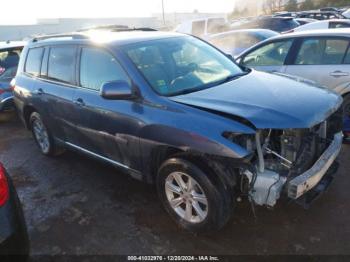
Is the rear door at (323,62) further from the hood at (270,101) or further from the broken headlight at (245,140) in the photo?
the broken headlight at (245,140)

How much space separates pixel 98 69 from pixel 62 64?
0.84m

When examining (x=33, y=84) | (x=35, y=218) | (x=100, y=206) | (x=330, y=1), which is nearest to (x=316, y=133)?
Result: (x=100, y=206)

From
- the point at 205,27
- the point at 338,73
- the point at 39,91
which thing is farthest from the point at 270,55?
the point at 205,27

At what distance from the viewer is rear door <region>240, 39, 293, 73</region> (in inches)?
218

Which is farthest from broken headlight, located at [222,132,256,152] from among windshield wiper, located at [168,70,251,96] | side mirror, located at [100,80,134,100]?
side mirror, located at [100,80,134,100]

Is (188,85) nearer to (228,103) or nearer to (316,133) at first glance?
(228,103)

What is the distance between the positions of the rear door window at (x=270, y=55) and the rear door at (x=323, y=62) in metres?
0.24

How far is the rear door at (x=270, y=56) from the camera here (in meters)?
5.53

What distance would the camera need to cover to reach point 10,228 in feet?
7.40

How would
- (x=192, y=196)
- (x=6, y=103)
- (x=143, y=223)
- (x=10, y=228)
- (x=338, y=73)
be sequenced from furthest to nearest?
(x=6, y=103), (x=338, y=73), (x=143, y=223), (x=192, y=196), (x=10, y=228)

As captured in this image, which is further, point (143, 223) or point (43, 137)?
point (43, 137)

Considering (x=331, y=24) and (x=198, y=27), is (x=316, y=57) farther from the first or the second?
(x=198, y=27)

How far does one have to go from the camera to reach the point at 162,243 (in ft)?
10.3

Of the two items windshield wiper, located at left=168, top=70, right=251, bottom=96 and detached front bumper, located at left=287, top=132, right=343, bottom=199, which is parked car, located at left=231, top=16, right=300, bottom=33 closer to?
windshield wiper, located at left=168, top=70, right=251, bottom=96
